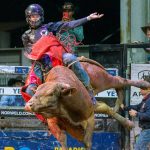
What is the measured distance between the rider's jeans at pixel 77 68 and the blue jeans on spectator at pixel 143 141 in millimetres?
2081

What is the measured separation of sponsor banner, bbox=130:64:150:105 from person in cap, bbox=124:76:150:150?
303 mm

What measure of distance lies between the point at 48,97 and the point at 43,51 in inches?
53.5

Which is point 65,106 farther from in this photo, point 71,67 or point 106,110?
point 106,110

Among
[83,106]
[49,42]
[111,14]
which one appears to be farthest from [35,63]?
[111,14]

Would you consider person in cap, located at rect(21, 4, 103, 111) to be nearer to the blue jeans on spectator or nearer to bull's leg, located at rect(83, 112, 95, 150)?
bull's leg, located at rect(83, 112, 95, 150)

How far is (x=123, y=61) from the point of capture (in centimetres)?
1170

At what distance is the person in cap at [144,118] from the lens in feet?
35.7

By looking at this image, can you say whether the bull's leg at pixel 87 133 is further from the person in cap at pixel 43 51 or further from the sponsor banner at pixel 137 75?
the sponsor banner at pixel 137 75

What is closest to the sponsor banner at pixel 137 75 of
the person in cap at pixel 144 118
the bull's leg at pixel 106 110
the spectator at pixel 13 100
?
the person in cap at pixel 144 118

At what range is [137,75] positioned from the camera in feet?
37.8

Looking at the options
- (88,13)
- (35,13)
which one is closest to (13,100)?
(35,13)

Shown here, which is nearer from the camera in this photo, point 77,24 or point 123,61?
point 77,24

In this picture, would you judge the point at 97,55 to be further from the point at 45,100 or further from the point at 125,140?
the point at 45,100

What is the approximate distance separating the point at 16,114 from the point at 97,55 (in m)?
→ 1.87
